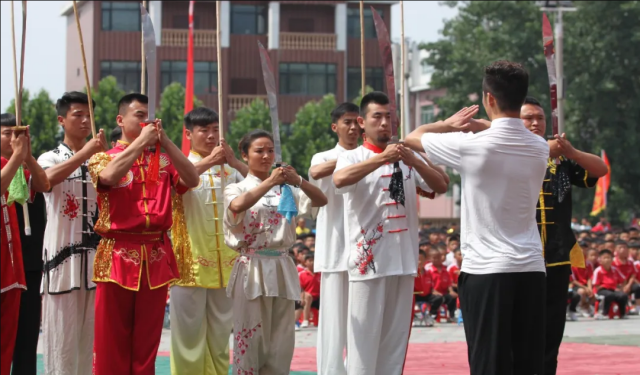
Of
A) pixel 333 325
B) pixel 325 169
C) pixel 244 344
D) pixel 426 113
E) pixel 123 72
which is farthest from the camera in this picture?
pixel 426 113

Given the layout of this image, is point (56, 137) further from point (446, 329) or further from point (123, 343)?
point (123, 343)

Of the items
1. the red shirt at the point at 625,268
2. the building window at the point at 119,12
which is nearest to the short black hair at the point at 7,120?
the red shirt at the point at 625,268

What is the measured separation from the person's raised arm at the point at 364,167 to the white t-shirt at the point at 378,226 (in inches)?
8.9

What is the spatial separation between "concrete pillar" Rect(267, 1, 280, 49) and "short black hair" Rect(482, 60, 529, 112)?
135 feet

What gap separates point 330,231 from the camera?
8.62 meters

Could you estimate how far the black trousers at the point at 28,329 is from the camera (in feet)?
24.4

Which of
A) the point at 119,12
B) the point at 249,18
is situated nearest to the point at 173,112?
the point at 119,12

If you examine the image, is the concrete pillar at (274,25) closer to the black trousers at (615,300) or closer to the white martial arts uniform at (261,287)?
the black trousers at (615,300)

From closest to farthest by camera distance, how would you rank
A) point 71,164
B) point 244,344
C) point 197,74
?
point 71,164 → point 244,344 → point 197,74

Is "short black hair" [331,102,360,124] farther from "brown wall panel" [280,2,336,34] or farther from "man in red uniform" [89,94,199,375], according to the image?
"brown wall panel" [280,2,336,34]

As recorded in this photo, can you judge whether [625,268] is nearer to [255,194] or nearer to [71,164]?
[255,194]

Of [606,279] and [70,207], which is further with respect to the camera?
[606,279]

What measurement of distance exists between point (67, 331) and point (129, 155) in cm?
143

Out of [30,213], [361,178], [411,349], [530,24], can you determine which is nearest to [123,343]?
[30,213]
